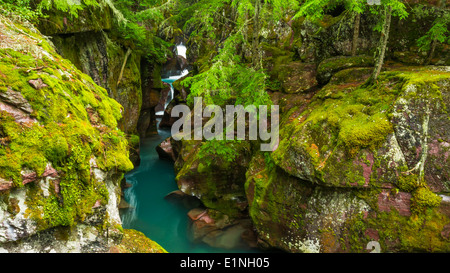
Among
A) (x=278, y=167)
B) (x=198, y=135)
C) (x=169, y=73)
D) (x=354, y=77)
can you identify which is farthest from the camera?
(x=169, y=73)

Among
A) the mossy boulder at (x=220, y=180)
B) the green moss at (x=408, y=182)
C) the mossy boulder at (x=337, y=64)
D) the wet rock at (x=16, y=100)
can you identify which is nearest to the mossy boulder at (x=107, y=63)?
the mossy boulder at (x=220, y=180)

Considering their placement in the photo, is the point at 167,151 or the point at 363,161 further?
the point at 167,151

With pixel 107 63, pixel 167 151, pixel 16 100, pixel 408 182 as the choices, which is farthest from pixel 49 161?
pixel 167 151

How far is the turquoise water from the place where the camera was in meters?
9.87

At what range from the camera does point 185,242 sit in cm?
989

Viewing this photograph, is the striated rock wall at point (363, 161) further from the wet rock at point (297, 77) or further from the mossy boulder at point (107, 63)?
the mossy boulder at point (107, 63)

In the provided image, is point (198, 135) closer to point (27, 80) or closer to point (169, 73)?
point (27, 80)

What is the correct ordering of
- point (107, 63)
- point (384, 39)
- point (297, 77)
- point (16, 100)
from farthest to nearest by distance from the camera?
point (107, 63) < point (297, 77) < point (384, 39) < point (16, 100)

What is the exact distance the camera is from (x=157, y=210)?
12.2 metres

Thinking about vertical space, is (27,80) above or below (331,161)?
above

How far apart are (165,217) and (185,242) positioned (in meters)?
2.20

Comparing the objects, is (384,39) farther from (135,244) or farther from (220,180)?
(135,244)

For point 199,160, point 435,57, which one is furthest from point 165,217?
point 435,57

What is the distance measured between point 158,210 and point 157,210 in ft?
0.17
